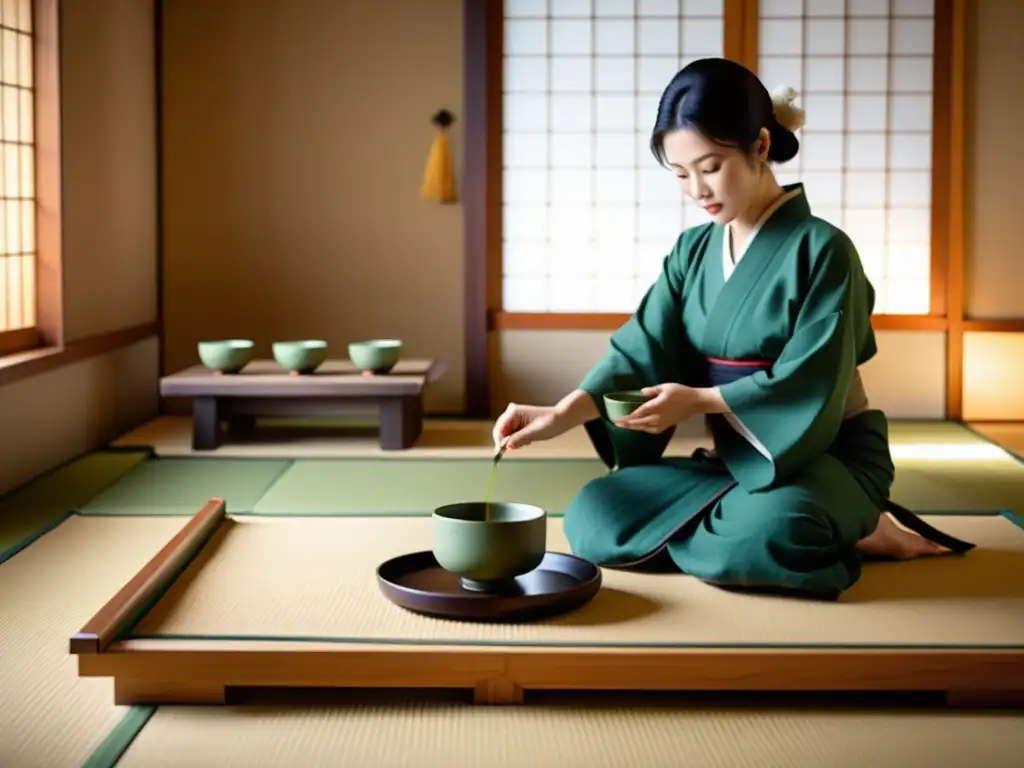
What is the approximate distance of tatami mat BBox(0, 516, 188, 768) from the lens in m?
2.38

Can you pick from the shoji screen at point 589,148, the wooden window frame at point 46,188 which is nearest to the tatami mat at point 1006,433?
the shoji screen at point 589,148

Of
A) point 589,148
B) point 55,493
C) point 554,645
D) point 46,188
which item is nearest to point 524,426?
point 554,645

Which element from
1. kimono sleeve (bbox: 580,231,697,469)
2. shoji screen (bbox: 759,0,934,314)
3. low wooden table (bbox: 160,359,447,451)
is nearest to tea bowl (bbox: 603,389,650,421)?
kimono sleeve (bbox: 580,231,697,469)

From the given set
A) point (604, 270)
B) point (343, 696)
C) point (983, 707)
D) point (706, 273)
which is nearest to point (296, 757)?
point (343, 696)

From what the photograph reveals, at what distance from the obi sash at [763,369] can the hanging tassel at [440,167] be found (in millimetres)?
3141

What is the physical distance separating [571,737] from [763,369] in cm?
120

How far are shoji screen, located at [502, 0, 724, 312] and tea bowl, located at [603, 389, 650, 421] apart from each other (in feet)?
11.2

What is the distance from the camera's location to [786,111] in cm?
326

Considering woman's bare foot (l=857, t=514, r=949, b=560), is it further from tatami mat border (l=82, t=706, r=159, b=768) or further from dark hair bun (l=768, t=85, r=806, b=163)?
tatami mat border (l=82, t=706, r=159, b=768)

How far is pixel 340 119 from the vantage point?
6438 millimetres

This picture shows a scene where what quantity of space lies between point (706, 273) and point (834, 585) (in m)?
0.87

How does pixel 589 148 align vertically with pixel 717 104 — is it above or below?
above

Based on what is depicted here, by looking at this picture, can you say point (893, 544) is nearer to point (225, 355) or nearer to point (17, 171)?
point (225, 355)

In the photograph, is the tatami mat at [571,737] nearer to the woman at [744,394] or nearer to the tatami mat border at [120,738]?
the tatami mat border at [120,738]
